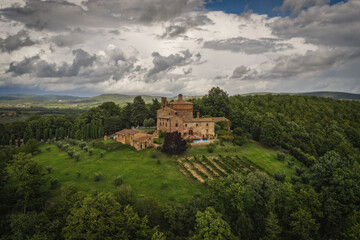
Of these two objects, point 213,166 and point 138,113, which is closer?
point 213,166

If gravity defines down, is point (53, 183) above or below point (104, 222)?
below

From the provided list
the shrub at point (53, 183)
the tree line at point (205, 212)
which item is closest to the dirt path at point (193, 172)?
the tree line at point (205, 212)

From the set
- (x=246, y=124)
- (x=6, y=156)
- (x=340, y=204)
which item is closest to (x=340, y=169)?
(x=340, y=204)

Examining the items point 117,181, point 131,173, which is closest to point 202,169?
point 131,173

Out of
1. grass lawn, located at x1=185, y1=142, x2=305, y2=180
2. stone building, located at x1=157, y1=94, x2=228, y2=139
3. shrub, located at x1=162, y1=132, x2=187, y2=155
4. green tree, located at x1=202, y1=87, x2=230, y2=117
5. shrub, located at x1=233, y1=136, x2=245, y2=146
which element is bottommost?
grass lawn, located at x1=185, y1=142, x2=305, y2=180

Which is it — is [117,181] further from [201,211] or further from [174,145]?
[174,145]

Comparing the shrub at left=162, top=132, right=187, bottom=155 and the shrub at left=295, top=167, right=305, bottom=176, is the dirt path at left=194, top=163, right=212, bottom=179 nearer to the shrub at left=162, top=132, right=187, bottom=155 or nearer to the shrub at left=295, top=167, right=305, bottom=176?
the shrub at left=162, top=132, right=187, bottom=155

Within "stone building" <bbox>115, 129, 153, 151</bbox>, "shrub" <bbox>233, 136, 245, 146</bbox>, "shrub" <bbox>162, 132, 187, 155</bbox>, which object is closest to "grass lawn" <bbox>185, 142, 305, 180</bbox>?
"shrub" <bbox>233, 136, 245, 146</bbox>
